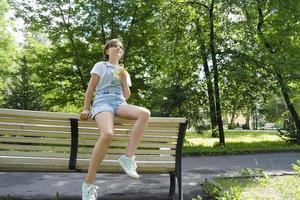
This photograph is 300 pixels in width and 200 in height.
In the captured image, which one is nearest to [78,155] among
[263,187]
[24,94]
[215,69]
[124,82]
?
[124,82]

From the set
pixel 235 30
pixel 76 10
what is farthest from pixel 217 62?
pixel 76 10

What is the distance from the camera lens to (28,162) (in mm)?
4867

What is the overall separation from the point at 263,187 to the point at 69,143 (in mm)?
2774

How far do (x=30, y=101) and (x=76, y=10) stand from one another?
4317 millimetres

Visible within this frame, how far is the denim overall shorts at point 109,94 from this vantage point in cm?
486

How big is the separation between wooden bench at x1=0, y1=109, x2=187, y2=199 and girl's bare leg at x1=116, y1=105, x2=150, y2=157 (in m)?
0.21

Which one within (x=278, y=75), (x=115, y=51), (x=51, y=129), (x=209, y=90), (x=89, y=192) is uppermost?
(x=278, y=75)

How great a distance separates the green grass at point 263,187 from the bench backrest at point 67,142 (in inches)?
36.9

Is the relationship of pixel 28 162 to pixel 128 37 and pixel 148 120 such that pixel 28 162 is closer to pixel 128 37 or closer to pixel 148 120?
pixel 148 120

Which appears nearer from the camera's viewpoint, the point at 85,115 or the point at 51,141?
the point at 85,115

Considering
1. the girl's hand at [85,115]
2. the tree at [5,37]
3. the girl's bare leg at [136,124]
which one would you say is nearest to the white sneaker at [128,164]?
the girl's bare leg at [136,124]

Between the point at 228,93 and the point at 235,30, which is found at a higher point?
the point at 235,30

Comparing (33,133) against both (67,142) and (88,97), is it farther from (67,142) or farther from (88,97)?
(88,97)

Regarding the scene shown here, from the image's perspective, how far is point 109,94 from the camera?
16.6 feet
